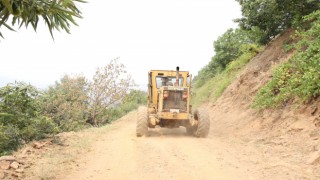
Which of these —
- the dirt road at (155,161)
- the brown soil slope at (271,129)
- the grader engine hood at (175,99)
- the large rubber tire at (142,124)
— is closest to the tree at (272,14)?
the brown soil slope at (271,129)

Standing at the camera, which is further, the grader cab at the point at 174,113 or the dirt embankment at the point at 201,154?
the grader cab at the point at 174,113

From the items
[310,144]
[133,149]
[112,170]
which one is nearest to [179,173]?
[112,170]

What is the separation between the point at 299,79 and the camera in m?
11.6

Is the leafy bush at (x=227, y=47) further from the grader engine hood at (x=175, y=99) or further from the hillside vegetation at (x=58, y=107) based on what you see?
the grader engine hood at (x=175, y=99)

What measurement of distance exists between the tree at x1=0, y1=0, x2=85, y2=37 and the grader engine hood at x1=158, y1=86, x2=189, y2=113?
773cm

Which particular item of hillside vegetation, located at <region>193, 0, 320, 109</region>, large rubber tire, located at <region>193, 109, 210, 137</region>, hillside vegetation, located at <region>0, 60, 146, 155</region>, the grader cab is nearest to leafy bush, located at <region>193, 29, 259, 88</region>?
hillside vegetation, located at <region>193, 0, 320, 109</region>

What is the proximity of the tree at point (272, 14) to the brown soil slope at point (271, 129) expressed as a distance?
71 centimetres

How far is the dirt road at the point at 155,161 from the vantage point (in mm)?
7277

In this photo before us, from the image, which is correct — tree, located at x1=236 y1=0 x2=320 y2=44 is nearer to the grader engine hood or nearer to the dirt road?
the grader engine hood

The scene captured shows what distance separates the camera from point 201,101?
25.9 m

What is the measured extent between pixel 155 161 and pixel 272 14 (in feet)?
38.3

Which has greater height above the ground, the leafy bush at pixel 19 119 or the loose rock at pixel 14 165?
the leafy bush at pixel 19 119

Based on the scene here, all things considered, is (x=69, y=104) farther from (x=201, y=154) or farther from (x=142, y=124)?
(x=201, y=154)

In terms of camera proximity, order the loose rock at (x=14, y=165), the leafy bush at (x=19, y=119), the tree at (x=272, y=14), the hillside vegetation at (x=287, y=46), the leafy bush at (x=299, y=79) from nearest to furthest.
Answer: the loose rock at (x=14, y=165) < the leafy bush at (x=299, y=79) < the leafy bush at (x=19, y=119) < the hillside vegetation at (x=287, y=46) < the tree at (x=272, y=14)
